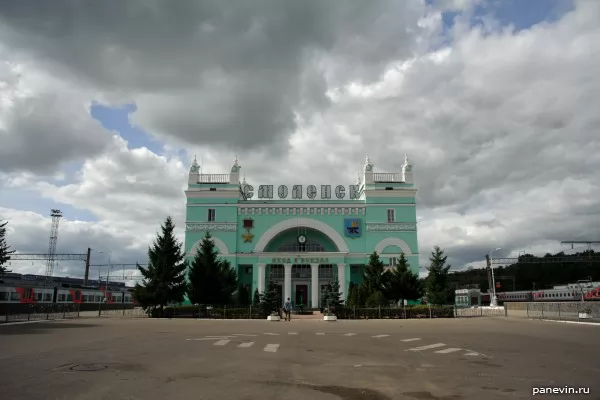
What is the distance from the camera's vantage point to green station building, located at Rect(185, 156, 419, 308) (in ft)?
173

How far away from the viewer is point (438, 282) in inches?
1925

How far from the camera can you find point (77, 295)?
63.7m

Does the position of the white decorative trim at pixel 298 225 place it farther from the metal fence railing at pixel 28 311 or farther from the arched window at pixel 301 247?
the metal fence railing at pixel 28 311

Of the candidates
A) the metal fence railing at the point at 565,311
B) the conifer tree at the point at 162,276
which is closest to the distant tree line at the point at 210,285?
the conifer tree at the point at 162,276

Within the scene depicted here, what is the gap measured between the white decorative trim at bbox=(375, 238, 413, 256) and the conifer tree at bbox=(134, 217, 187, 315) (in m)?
23.6

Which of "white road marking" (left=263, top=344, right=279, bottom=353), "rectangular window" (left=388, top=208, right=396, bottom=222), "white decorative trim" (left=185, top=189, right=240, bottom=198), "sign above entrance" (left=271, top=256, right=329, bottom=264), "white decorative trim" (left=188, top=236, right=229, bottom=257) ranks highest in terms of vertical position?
"white decorative trim" (left=185, top=189, right=240, bottom=198)

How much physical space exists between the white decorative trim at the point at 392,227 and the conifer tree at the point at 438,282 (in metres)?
4.98

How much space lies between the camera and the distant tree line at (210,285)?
37.7 m

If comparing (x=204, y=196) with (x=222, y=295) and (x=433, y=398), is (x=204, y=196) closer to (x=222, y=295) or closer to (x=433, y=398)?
(x=222, y=295)

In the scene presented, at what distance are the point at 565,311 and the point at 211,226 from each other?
36.8 metres

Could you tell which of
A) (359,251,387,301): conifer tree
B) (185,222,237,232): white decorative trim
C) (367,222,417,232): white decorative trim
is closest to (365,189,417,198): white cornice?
(367,222,417,232): white decorative trim

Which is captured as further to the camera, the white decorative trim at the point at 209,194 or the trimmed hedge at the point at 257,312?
the white decorative trim at the point at 209,194

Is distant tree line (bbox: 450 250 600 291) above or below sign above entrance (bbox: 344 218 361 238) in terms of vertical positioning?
below

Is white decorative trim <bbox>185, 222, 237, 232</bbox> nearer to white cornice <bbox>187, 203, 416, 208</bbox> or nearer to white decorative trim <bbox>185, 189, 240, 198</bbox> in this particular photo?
white cornice <bbox>187, 203, 416, 208</bbox>
